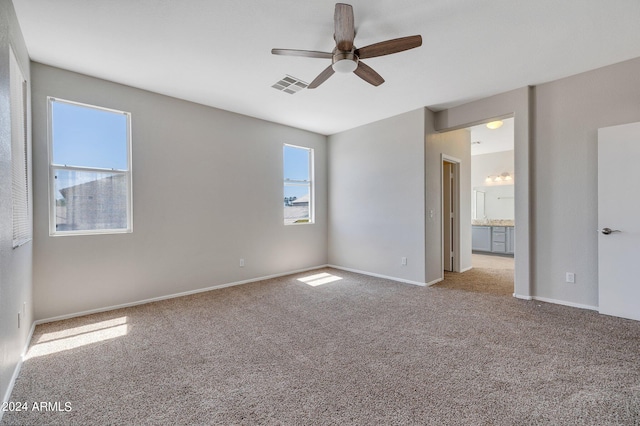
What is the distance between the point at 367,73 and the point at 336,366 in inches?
102

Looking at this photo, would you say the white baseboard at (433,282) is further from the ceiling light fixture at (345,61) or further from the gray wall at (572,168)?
the ceiling light fixture at (345,61)

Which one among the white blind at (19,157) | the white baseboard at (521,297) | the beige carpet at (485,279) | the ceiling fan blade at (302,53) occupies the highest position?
the ceiling fan blade at (302,53)

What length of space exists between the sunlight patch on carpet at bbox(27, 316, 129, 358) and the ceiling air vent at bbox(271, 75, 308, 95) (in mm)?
3232

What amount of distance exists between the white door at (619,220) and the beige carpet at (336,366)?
0.27 metres

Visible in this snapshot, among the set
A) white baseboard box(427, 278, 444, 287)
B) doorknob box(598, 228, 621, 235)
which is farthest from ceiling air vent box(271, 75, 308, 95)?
doorknob box(598, 228, 621, 235)

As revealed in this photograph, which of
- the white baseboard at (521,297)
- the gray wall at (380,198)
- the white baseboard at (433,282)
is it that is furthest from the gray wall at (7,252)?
the white baseboard at (521,297)

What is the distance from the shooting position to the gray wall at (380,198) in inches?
175

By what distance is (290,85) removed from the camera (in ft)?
11.6

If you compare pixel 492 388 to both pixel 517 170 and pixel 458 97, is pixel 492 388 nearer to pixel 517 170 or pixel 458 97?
pixel 517 170

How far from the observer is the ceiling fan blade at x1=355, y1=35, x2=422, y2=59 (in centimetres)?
215

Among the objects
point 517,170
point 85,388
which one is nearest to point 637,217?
point 517,170

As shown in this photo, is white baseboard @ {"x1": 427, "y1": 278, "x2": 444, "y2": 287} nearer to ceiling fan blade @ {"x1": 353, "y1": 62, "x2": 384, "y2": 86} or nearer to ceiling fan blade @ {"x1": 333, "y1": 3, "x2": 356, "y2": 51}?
ceiling fan blade @ {"x1": 353, "y1": 62, "x2": 384, "y2": 86}

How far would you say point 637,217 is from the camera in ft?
Answer: 9.52

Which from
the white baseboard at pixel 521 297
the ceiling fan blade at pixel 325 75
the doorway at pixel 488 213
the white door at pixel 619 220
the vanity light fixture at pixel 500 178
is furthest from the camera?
the vanity light fixture at pixel 500 178
